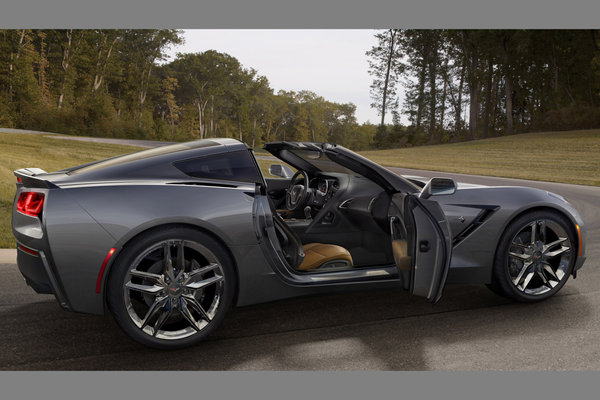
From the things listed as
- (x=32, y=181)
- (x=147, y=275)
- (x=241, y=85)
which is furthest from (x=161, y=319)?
(x=241, y=85)

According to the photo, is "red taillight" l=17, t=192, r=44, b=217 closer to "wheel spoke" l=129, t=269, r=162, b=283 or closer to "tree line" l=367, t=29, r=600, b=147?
"wheel spoke" l=129, t=269, r=162, b=283

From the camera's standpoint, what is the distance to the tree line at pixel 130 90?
3844 cm

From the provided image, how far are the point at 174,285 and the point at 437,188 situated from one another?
78.5 inches

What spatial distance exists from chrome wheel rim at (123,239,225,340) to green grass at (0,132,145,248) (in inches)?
183

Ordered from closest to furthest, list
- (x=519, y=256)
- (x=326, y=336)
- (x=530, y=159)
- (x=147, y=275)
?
1. (x=147, y=275)
2. (x=326, y=336)
3. (x=519, y=256)
4. (x=530, y=159)

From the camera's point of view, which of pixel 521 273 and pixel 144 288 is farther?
pixel 521 273

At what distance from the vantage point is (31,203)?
3381mm

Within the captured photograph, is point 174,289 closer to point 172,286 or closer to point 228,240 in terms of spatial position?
point 172,286

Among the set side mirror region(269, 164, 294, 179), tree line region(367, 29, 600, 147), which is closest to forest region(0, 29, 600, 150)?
tree line region(367, 29, 600, 147)

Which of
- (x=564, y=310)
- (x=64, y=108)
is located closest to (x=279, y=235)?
(x=564, y=310)

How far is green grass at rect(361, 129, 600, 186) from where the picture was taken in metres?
22.1

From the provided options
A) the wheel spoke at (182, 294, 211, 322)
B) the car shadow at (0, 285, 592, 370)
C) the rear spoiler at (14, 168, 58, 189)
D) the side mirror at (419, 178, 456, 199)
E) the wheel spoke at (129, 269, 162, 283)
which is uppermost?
the rear spoiler at (14, 168, 58, 189)

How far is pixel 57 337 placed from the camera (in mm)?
3812

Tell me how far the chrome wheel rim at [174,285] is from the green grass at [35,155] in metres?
4.64
